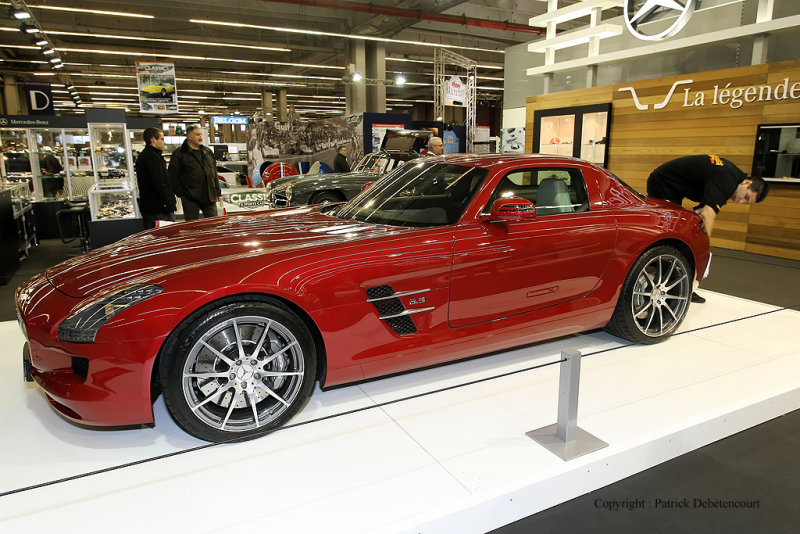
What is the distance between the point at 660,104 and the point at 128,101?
3251 cm

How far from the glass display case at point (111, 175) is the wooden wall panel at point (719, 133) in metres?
7.60

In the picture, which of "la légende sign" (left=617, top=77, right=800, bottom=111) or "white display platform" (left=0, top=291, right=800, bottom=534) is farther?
"la légende sign" (left=617, top=77, right=800, bottom=111)

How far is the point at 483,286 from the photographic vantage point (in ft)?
8.70

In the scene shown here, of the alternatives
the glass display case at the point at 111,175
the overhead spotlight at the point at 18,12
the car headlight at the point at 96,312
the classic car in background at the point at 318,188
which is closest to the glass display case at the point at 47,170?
the overhead spotlight at the point at 18,12

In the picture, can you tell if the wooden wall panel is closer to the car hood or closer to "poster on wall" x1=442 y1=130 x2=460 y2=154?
the car hood

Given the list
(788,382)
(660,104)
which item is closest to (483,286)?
(788,382)

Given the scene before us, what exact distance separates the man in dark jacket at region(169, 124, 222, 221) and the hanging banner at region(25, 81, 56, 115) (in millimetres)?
13267

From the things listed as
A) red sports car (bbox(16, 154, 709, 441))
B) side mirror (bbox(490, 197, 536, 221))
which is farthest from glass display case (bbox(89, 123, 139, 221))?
side mirror (bbox(490, 197, 536, 221))

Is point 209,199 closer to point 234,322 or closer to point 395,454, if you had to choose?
point 234,322

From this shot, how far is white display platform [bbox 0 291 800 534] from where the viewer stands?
1.85 meters

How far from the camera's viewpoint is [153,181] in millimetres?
5852

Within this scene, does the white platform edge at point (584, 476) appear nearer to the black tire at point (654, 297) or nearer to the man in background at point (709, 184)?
the black tire at point (654, 297)

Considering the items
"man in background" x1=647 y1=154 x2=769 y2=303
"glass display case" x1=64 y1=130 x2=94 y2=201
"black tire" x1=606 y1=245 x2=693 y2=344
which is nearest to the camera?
"black tire" x1=606 y1=245 x2=693 y2=344

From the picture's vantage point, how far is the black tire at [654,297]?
129 inches
